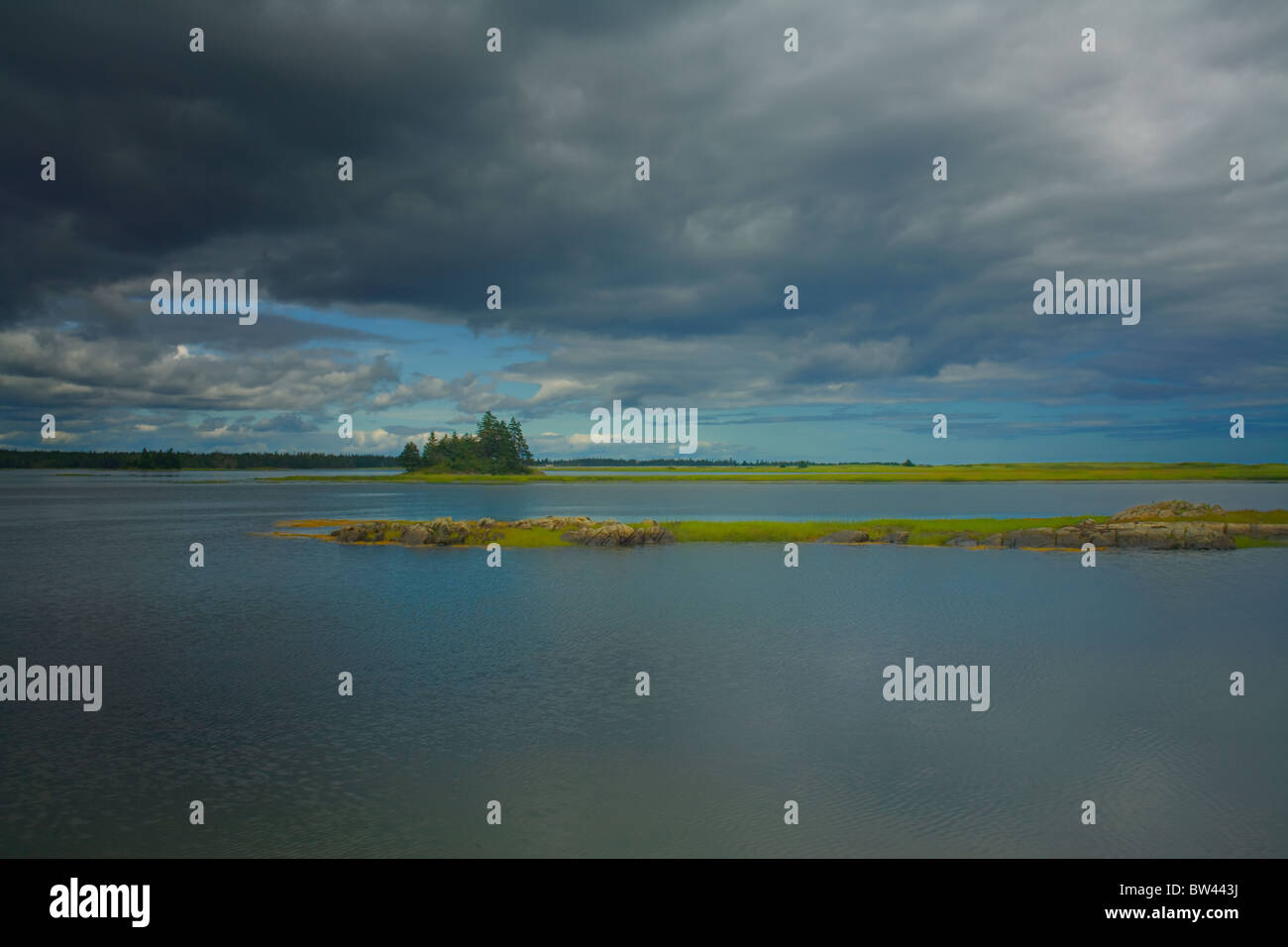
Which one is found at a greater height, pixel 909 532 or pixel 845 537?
pixel 909 532

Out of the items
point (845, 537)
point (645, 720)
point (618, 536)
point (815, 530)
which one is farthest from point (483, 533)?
point (645, 720)

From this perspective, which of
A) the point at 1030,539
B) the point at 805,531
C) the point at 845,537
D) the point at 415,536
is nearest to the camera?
the point at 1030,539

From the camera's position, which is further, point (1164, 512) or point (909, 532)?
point (909, 532)

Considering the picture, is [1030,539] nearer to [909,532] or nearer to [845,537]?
[909,532]

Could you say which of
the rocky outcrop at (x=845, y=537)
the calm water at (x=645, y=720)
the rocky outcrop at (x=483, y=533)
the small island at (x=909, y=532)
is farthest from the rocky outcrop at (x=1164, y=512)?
the rocky outcrop at (x=483, y=533)

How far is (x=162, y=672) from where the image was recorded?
2711 cm

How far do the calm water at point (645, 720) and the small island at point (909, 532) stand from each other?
17.7 meters

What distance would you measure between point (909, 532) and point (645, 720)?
5346cm

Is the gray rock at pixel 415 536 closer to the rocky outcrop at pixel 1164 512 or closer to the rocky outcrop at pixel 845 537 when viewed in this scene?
the rocky outcrop at pixel 845 537

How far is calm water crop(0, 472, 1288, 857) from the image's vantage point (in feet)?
50.5

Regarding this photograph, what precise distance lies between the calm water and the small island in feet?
58.0

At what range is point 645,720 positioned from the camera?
71.7 feet

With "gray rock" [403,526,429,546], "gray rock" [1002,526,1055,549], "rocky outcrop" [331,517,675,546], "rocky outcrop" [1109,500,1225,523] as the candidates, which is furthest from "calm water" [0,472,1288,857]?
"rocky outcrop" [1109,500,1225,523]
